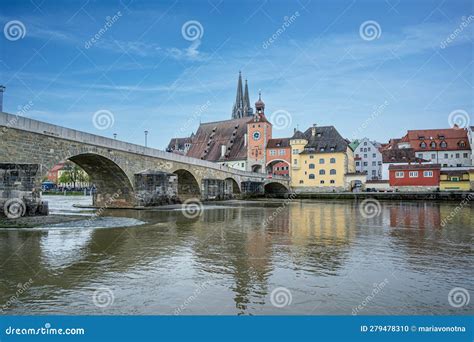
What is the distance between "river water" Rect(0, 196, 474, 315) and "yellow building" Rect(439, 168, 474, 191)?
43013 mm

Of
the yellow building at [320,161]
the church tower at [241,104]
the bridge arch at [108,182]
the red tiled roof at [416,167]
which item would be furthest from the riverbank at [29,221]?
the church tower at [241,104]

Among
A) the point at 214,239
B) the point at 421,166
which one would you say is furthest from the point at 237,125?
the point at 214,239

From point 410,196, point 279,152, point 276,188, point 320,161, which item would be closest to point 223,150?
point 279,152

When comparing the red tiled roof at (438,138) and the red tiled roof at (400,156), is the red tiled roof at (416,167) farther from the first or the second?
the red tiled roof at (438,138)

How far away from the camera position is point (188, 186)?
121ft

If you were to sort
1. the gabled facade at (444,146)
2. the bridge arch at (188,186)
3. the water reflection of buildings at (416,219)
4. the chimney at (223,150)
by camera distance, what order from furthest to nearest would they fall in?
1. the chimney at (223,150)
2. the gabled facade at (444,146)
3. the bridge arch at (188,186)
4. the water reflection of buildings at (416,219)

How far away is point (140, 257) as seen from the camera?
27.6 feet

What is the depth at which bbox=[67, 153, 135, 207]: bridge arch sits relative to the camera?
23.7m

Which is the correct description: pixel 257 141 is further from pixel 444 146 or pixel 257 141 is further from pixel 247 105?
pixel 247 105

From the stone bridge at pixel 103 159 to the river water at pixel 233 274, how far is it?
17.4ft

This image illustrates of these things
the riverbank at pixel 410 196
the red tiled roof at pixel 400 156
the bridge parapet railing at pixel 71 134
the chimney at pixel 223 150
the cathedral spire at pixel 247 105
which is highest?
the cathedral spire at pixel 247 105

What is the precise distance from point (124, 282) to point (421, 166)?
174 ft

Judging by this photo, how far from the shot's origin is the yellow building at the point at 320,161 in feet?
194

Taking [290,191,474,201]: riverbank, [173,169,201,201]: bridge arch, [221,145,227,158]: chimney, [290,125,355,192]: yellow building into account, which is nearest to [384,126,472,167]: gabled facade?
[290,125,355,192]: yellow building
